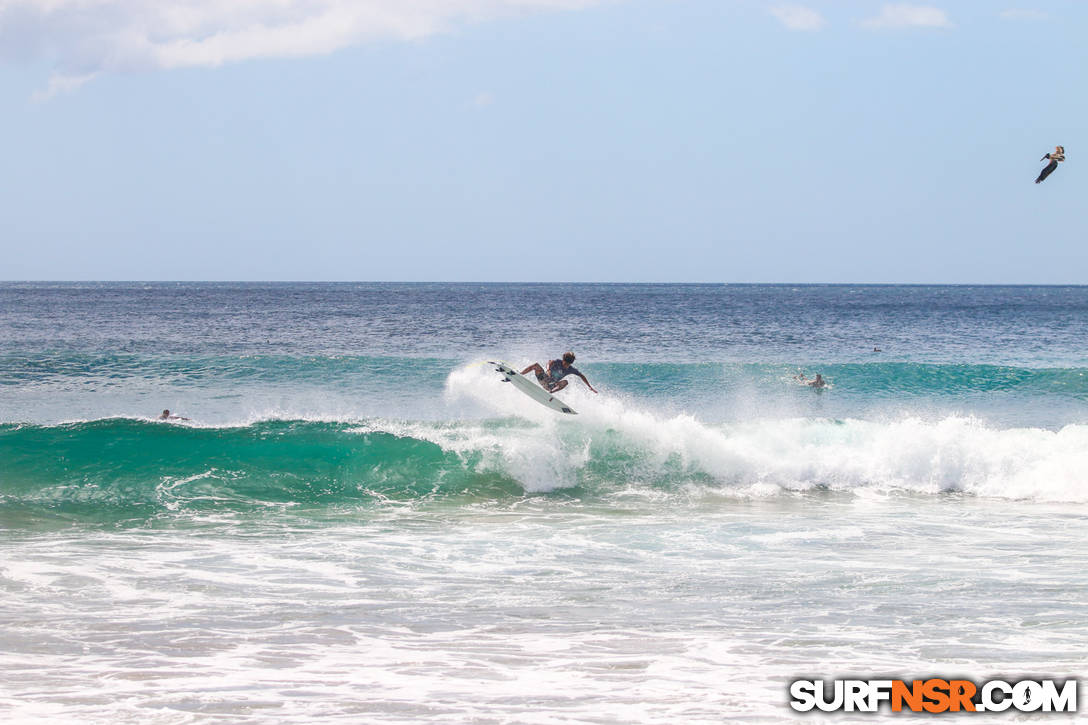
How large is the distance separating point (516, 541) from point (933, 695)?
241 inches

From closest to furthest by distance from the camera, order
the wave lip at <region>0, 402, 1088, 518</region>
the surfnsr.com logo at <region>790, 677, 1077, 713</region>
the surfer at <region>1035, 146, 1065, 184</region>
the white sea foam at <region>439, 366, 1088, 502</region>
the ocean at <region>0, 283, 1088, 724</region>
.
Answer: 1. the surfnsr.com logo at <region>790, 677, 1077, 713</region>
2. the ocean at <region>0, 283, 1088, 724</region>
3. the surfer at <region>1035, 146, 1065, 184</region>
4. the wave lip at <region>0, 402, 1088, 518</region>
5. the white sea foam at <region>439, 366, 1088, 502</region>

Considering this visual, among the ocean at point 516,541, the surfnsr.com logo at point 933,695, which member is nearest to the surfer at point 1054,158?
the ocean at point 516,541

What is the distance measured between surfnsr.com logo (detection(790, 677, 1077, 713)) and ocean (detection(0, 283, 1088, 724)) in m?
0.16

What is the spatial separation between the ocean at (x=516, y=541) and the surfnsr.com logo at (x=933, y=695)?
164 millimetres

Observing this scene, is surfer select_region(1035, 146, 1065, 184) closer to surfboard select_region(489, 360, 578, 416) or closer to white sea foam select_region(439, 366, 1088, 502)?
white sea foam select_region(439, 366, 1088, 502)

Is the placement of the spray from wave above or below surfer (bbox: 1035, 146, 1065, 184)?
below

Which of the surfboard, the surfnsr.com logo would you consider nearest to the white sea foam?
the surfboard

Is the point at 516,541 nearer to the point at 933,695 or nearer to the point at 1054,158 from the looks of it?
the point at 933,695

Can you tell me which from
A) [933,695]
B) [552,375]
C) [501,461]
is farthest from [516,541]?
[933,695]

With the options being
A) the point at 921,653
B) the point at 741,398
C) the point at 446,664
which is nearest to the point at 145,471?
the point at 446,664

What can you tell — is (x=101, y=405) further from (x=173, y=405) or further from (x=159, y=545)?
(x=159, y=545)

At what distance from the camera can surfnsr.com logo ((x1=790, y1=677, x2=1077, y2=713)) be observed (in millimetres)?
6562

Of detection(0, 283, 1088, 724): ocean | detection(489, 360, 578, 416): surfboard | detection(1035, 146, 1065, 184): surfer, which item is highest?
detection(1035, 146, 1065, 184): surfer

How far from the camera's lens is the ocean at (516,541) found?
705 cm
